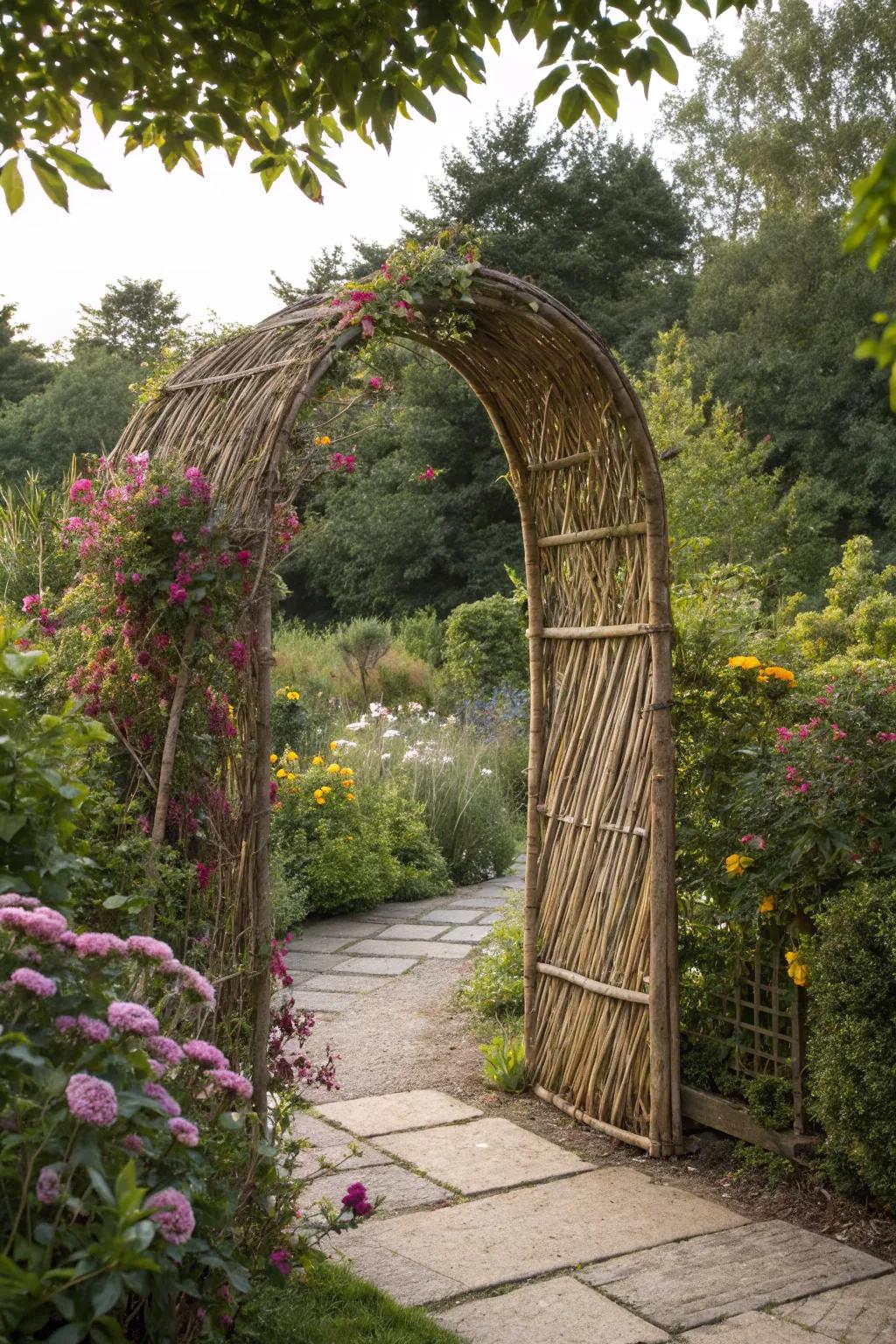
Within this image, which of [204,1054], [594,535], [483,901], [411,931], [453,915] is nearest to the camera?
[204,1054]

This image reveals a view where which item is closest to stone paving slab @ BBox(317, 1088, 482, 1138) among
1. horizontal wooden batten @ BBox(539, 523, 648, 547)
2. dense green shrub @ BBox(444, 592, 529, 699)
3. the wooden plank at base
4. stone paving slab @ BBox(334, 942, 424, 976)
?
the wooden plank at base

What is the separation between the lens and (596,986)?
3771 millimetres

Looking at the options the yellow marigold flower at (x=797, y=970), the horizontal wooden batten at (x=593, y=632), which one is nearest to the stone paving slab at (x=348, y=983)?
the horizontal wooden batten at (x=593, y=632)

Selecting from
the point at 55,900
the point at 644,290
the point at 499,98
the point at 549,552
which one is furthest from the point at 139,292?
the point at 55,900

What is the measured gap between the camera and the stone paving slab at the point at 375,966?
18.3 feet

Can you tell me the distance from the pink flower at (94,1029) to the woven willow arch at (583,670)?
5.83 ft

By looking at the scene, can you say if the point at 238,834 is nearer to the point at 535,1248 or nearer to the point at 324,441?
the point at 324,441

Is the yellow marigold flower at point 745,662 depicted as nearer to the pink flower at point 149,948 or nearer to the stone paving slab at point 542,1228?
the stone paving slab at point 542,1228

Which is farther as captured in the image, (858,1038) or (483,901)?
(483,901)

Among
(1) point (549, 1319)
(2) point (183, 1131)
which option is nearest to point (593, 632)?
(1) point (549, 1319)

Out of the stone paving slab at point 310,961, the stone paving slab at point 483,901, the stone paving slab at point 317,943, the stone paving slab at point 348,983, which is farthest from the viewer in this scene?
the stone paving slab at point 483,901

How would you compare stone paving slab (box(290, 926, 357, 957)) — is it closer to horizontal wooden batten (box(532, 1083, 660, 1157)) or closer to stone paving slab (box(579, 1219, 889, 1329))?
horizontal wooden batten (box(532, 1083, 660, 1157))

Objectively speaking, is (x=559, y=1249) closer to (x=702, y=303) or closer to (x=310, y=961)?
(x=310, y=961)

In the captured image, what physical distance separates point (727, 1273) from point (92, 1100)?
6.43 ft
